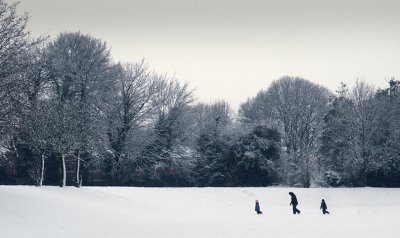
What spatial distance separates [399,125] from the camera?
5309 cm

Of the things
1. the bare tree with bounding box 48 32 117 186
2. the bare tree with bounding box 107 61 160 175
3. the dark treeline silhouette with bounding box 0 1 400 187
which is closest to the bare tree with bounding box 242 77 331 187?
the dark treeline silhouette with bounding box 0 1 400 187

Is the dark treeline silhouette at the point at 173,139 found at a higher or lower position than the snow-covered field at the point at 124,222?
higher

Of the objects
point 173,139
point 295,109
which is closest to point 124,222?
point 173,139

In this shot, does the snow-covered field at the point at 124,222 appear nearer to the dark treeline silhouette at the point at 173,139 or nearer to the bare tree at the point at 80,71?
the dark treeline silhouette at the point at 173,139

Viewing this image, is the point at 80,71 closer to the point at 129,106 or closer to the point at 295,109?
the point at 129,106

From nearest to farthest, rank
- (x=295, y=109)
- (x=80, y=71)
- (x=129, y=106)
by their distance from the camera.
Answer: (x=80, y=71), (x=129, y=106), (x=295, y=109)

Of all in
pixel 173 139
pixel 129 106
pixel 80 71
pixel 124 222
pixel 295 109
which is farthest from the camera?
pixel 295 109

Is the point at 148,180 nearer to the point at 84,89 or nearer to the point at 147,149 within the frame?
the point at 147,149

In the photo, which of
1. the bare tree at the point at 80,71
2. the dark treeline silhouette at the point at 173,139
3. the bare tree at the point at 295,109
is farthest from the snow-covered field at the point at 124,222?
the bare tree at the point at 295,109

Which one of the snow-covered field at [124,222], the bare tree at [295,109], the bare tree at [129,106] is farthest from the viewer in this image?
the bare tree at [295,109]

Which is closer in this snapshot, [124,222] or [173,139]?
[124,222]

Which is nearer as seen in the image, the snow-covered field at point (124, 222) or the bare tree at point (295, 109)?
the snow-covered field at point (124, 222)

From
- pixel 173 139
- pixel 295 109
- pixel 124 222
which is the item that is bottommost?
pixel 124 222

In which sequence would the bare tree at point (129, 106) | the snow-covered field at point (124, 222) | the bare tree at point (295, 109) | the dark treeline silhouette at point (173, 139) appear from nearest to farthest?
the snow-covered field at point (124, 222) → the dark treeline silhouette at point (173, 139) → the bare tree at point (129, 106) → the bare tree at point (295, 109)
